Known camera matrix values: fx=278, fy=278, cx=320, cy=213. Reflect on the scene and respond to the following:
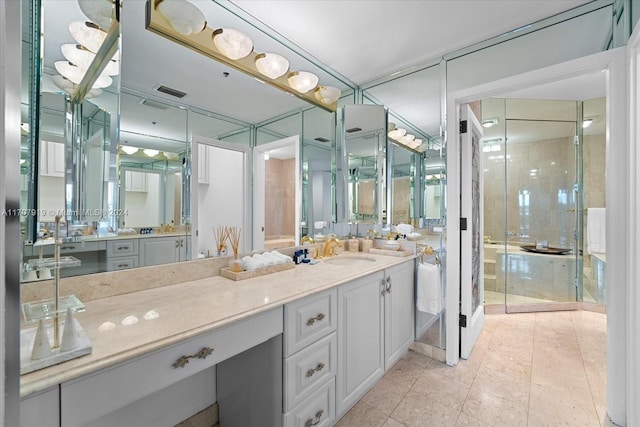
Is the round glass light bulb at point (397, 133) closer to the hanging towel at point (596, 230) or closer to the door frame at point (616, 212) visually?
the door frame at point (616, 212)

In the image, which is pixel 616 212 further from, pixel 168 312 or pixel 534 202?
pixel 534 202

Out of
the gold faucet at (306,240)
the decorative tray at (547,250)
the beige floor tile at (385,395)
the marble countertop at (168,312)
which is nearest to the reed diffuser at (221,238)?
the marble countertop at (168,312)

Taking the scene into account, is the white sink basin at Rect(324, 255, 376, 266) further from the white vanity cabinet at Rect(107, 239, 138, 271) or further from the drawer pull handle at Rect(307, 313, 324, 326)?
the white vanity cabinet at Rect(107, 239, 138, 271)

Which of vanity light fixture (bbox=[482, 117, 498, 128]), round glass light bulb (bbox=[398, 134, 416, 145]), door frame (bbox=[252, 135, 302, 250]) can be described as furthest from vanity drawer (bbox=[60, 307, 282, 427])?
vanity light fixture (bbox=[482, 117, 498, 128])

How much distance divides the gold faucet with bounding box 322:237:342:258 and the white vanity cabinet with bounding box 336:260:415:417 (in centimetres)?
59

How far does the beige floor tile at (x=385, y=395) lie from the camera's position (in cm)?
171

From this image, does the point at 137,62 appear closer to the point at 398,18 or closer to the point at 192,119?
the point at 192,119

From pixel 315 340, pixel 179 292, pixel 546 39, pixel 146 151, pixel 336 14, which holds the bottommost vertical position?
pixel 315 340

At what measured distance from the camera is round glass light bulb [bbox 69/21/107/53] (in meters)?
1.02

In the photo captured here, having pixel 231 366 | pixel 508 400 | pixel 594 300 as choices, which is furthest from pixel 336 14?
pixel 594 300

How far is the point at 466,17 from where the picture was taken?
181 centimetres

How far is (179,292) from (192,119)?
3.09 feet

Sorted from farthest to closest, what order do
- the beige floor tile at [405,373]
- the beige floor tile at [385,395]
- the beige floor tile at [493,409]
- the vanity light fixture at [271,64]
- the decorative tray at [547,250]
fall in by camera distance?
1. the decorative tray at [547,250]
2. the beige floor tile at [405,373]
3. the vanity light fixture at [271,64]
4. the beige floor tile at [385,395]
5. the beige floor tile at [493,409]

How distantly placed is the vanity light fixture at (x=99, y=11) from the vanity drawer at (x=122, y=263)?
0.98 meters
